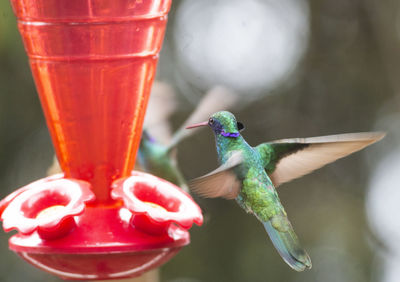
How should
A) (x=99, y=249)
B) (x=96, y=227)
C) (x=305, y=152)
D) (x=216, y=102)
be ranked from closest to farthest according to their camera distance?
(x=99, y=249), (x=96, y=227), (x=305, y=152), (x=216, y=102)

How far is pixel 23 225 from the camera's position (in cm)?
216

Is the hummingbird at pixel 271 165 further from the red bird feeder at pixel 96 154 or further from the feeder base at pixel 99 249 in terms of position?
the feeder base at pixel 99 249

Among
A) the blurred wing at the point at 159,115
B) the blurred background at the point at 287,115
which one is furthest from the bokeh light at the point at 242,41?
the blurred wing at the point at 159,115

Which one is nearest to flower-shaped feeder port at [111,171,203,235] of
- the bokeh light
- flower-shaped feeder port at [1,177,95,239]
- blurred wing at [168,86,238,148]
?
flower-shaped feeder port at [1,177,95,239]

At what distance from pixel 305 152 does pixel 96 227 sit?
0.81m

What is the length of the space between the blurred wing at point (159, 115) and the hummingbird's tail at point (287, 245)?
178 centimetres

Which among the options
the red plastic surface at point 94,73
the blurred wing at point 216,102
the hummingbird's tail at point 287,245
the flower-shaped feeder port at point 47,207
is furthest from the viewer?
the blurred wing at point 216,102

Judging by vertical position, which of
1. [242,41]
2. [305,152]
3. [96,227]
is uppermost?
[305,152]

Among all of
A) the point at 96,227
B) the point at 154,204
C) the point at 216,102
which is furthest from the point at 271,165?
the point at 96,227

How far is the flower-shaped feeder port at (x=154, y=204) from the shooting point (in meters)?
2.21

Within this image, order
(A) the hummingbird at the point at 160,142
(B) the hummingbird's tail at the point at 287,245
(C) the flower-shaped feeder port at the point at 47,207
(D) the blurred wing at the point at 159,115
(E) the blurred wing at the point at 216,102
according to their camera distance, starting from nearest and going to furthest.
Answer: (C) the flower-shaped feeder port at the point at 47,207, (B) the hummingbird's tail at the point at 287,245, (E) the blurred wing at the point at 216,102, (A) the hummingbird at the point at 160,142, (D) the blurred wing at the point at 159,115

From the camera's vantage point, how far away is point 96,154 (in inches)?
105

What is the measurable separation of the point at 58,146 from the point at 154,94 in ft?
5.48

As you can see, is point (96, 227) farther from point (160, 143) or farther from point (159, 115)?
point (159, 115)
